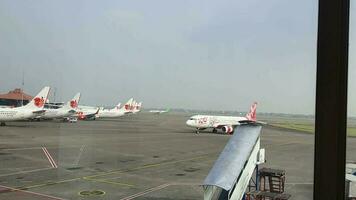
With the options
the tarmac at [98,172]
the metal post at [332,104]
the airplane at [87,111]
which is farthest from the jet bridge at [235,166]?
the airplane at [87,111]

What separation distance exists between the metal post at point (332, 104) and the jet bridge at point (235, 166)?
608 mm

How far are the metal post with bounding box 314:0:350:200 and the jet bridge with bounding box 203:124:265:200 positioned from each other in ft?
1.99

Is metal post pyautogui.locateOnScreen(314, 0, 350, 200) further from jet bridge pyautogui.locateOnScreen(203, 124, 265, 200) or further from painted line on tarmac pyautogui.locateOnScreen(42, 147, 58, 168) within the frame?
painted line on tarmac pyautogui.locateOnScreen(42, 147, 58, 168)

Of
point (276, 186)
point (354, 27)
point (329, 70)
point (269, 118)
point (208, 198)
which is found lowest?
point (276, 186)

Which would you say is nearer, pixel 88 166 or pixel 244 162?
pixel 244 162

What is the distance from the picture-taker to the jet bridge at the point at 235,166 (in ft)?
5.25

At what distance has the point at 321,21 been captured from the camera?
3.47 feet

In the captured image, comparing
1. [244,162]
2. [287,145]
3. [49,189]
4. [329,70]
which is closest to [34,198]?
[49,189]

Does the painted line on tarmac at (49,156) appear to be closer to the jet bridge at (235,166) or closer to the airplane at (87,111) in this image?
the airplane at (87,111)

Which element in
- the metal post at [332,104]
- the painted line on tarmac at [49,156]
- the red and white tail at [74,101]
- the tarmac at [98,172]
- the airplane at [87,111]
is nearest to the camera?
the metal post at [332,104]

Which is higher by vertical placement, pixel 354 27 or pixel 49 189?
pixel 354 27

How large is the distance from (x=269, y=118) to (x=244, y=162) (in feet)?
0.86

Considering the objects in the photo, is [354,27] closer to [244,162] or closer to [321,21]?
[321,21]

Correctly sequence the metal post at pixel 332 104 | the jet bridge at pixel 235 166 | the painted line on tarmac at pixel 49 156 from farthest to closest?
the painted line on tarmac at pixel 49 156 < the jet bridge at pixel 235 166 < the metal post at pixel 332 104
